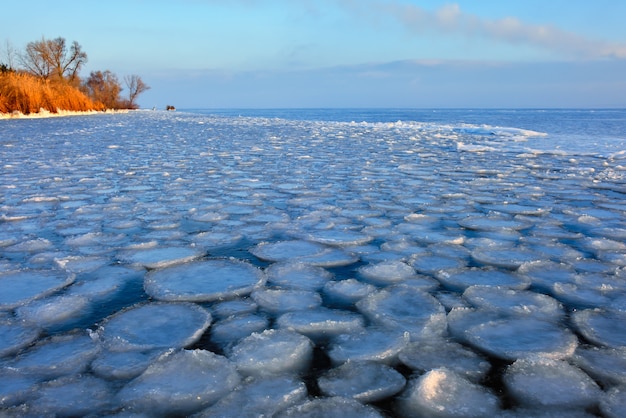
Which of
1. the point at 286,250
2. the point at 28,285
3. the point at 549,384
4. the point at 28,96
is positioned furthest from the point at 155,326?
the point at 28,96

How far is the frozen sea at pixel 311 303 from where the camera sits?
130 centimetres

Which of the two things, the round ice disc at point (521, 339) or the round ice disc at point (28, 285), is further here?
the round ice disc at point (28, 285)

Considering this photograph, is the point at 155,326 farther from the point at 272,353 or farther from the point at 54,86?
the point at 54,86

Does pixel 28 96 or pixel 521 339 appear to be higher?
pixel 28 96

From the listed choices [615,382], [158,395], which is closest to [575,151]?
[615,382]

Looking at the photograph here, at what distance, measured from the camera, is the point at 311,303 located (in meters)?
1.93

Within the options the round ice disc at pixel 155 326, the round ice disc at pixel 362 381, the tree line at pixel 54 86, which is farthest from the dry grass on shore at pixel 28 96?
the round ice disc at pixel 362 381

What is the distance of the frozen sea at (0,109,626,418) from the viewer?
4.26 feet

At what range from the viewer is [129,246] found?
2.66m

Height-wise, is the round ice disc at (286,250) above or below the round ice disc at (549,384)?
above

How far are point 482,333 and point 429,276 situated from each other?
0.59 meters

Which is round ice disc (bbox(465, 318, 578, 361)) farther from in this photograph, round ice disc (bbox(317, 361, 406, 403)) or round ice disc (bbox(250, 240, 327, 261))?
round ice disc (bbox(250, 240, 327, 261))

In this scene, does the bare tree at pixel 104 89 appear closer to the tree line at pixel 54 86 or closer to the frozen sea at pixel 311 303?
the tree line at pixel 54 86

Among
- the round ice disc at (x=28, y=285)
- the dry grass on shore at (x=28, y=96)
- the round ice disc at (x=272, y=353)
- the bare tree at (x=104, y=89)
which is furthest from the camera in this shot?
the bare tree at (x=104, y=89)
